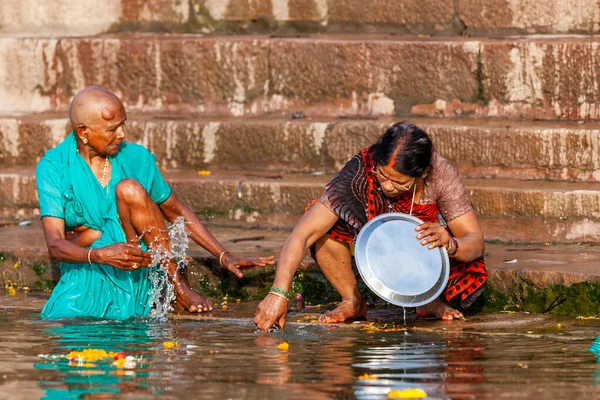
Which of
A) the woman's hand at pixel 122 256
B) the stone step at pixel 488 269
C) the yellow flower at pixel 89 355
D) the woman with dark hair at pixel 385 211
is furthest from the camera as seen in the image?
the stone step at pixel 488 269

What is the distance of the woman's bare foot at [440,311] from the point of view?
5.58m

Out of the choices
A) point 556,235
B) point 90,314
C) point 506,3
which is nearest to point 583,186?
point 556,235

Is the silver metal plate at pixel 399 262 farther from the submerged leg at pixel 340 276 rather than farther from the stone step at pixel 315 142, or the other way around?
the stone step at pixel 315 142

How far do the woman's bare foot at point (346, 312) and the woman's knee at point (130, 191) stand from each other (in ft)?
3.59

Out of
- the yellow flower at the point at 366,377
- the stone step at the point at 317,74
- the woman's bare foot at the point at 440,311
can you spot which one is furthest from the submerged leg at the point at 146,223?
the stone step at the point at 317,74

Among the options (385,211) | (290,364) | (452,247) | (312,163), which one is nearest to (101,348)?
(290,364)

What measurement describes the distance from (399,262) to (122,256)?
1.35 metres

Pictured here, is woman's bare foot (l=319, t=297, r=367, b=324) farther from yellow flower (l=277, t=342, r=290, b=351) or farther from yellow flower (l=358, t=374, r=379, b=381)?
yellow flower (l=358, t=374, r=379, b=381)

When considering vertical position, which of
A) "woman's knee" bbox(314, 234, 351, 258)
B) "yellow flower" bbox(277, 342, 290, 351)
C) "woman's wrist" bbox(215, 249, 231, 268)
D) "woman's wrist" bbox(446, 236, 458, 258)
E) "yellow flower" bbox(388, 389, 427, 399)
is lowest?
"yellow flower" bbox(277, 342, 290, 351)

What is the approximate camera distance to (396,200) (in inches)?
215

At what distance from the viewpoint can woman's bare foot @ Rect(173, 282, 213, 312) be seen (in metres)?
5.88

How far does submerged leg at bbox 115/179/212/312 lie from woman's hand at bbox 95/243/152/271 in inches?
8.5

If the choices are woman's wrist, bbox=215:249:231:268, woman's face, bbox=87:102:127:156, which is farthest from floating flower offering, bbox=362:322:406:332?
woman's face, bbox=87:102:127:156

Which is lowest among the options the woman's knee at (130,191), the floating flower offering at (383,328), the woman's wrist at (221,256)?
the floating flower offering at (383,328)
